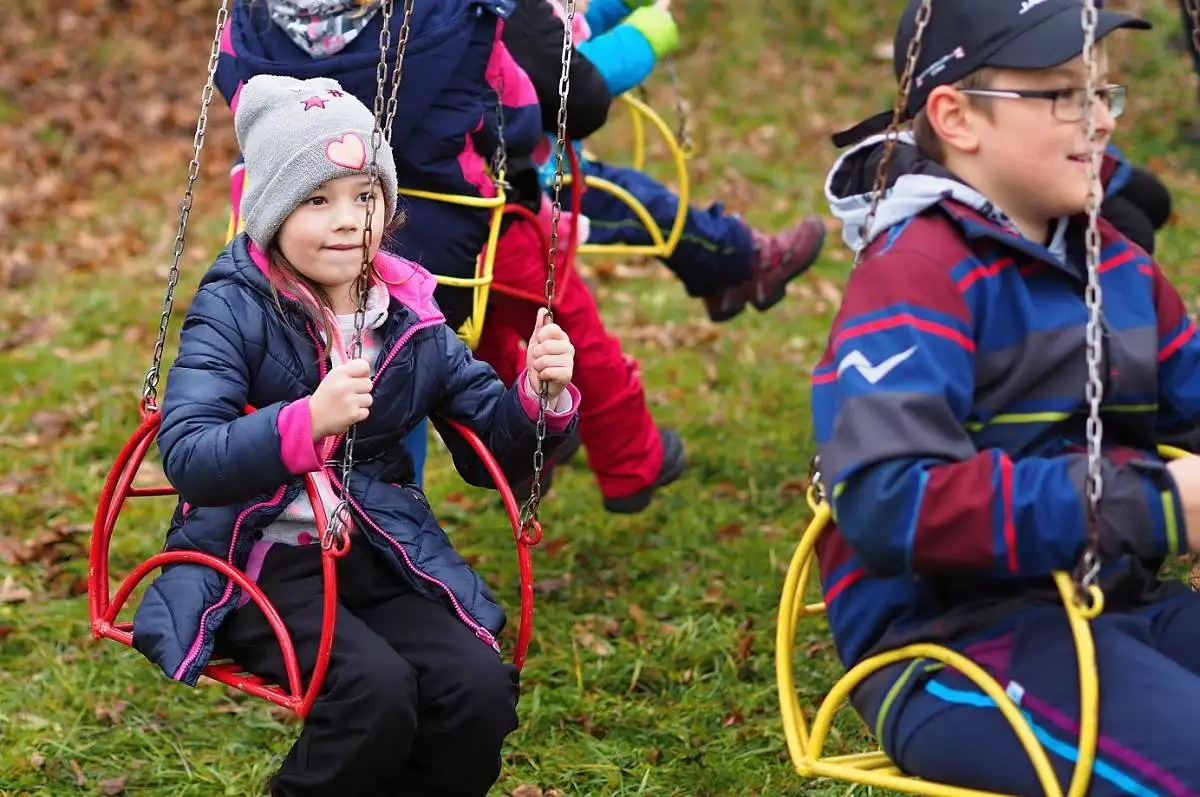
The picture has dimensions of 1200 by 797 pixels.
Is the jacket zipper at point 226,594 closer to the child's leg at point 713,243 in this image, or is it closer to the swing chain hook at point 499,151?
the swing chain hook at point 499,151

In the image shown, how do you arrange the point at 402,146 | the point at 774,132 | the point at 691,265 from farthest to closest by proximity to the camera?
the point at 774,132, the point at 691,265, the point at 402,146

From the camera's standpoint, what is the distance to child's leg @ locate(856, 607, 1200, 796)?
207 cm

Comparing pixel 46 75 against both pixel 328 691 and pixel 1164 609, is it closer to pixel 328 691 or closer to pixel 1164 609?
pixel 328 691

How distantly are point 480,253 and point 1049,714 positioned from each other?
6.51 ft

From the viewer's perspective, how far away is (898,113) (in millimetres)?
2404

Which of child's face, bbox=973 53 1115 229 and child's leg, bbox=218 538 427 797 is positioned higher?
child's face, bbox=973 53 1115 229

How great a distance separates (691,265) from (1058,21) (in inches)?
110

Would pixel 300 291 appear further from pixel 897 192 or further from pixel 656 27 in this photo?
pixel 656 27

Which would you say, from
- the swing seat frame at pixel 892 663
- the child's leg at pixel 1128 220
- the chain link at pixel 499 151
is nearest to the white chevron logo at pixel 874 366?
the swing seat frame at pixel 892 663

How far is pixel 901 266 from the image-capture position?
230cm

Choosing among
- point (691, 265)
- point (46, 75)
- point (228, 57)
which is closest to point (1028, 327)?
point (228, 57)

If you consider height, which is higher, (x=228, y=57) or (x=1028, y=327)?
(x=228, y=57)

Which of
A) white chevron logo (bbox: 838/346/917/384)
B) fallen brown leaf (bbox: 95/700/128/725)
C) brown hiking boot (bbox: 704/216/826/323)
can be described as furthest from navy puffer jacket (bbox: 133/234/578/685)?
brown hiking boot (bbox: 704/216/826/323)

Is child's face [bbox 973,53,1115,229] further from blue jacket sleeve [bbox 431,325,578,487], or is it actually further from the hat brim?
blue jacket sleeve [bbox 431,325,578,487]
